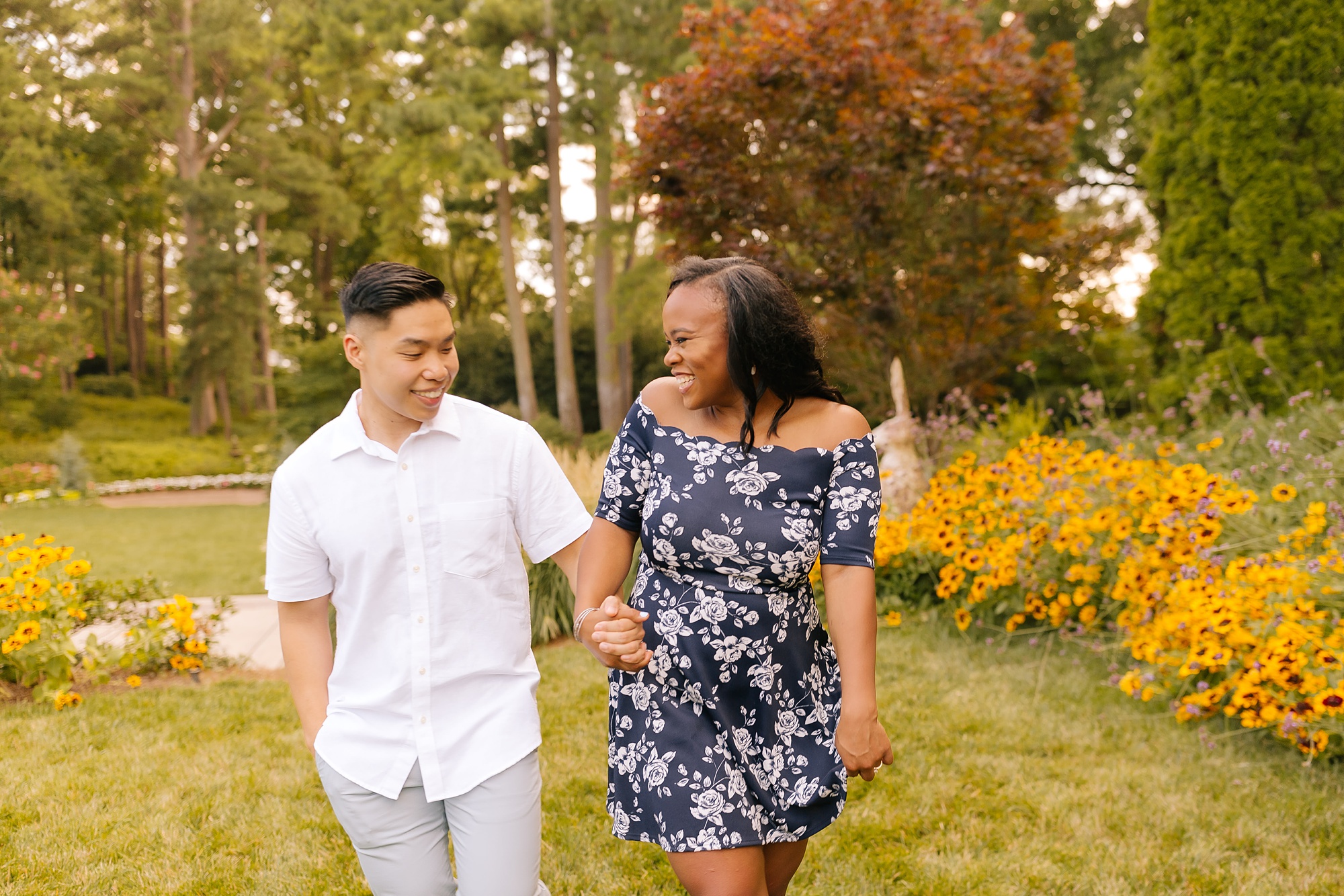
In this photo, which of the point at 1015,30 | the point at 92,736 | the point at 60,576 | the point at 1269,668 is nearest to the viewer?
the point at 1269,668

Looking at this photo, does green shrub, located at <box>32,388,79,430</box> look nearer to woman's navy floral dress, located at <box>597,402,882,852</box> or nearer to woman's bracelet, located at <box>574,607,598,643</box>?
woman's bracelet, located at <box>574,607,598,643</box>

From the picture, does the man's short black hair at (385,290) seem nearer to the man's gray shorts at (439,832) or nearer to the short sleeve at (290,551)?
the short sleeve at (290,551)

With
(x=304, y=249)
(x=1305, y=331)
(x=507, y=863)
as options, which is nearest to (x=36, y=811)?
(x=507, y=863)

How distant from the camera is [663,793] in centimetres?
182

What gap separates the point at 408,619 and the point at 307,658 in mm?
285

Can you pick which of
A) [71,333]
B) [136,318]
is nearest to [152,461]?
[71,333]

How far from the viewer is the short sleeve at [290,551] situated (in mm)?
1907

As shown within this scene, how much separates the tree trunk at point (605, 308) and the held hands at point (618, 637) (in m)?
13.0

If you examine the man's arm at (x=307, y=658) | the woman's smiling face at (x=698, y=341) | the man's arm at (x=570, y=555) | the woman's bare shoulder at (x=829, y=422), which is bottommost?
the man's arm at (x=307, y=658)

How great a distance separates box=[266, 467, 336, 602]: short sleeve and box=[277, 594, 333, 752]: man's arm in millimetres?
50

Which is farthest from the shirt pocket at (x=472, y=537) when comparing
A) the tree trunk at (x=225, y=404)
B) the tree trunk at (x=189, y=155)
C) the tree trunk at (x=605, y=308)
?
the tree trunk at (x=225, y=404)

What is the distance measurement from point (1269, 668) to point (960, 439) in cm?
383

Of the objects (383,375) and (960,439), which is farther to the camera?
(960,439)

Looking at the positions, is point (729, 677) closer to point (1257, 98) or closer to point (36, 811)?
point (36, 811)
